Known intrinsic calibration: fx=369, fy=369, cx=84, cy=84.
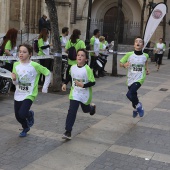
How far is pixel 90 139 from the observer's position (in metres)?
6.34

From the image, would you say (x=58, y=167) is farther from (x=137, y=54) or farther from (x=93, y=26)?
(x=93, y=26)

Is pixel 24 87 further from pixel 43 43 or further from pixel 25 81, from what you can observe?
pixel 43 43

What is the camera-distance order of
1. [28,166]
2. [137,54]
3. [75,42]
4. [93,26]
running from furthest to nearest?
1. [93,26]
2. [75,42]
3. [137,54]
4. [28,166]

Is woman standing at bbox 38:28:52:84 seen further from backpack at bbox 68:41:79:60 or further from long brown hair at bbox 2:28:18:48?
long brown hair at bbox 2:28:18:48

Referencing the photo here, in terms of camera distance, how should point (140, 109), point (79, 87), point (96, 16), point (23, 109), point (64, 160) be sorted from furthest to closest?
1. point (96, 16)
2. point (140, 109)
3. point (79, 87)
4. point (23, 109)
5. point (64, 160)

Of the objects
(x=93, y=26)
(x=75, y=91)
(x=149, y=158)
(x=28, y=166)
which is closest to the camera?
(x=28, y=166)

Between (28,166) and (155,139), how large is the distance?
101 inches

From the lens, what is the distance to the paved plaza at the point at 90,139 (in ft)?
17.1

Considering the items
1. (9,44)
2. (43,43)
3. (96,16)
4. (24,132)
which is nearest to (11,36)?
(9,44)

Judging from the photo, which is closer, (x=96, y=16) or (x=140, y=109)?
(x=140, y=109)

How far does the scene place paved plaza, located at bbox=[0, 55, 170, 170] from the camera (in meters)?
5.21

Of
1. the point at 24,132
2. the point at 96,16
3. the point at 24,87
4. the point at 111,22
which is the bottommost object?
the point at 24,132

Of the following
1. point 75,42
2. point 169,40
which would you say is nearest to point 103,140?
point 75,42

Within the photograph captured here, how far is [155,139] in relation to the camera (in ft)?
21.5
